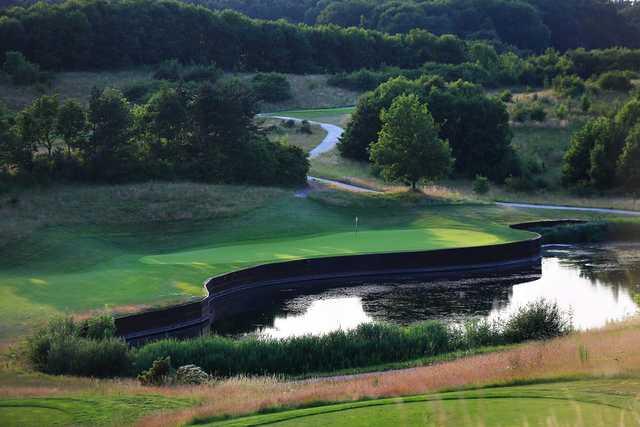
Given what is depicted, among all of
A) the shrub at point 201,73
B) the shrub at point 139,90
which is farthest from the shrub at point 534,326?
the shrub at point 201,73

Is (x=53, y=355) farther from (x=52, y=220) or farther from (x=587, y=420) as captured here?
(x=52, y=220)

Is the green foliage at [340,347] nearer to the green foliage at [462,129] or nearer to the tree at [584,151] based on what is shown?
the tree at [584,151]

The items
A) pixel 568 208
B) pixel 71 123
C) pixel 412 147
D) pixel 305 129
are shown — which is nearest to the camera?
pixel 71 123

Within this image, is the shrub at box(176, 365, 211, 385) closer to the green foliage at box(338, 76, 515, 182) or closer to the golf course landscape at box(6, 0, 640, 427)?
Result: the golf course landscape at box(6, 0, 640, 427)

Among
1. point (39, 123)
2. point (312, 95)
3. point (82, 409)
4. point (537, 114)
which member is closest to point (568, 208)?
point (537, 114)

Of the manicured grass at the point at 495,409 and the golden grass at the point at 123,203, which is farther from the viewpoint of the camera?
the golden grass at the point at 123,203

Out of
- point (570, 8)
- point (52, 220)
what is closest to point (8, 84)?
point (52, 220)

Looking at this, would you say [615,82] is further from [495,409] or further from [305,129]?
[495,409]
